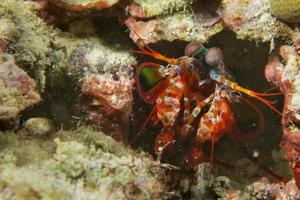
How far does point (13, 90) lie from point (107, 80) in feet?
4.31

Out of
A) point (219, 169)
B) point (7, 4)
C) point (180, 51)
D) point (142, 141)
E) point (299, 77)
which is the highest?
point (7, 4)

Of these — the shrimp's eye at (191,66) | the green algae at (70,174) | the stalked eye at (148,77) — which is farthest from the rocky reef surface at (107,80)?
the shrimp's eye at (191,66)

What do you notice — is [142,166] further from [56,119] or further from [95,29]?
[95,29]

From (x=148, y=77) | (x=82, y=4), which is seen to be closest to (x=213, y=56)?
(x=148, y=77)

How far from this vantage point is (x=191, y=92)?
4.52 m

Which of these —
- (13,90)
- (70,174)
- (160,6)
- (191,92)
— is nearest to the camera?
(70,174)

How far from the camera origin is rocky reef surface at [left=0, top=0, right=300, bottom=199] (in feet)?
8.54

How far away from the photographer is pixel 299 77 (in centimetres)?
357

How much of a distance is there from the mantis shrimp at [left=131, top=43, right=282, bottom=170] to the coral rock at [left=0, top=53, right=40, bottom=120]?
141 cm

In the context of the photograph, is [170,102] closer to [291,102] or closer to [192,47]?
[192,47]

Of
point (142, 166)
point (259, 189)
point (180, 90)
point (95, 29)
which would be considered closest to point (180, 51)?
point (180, 90)

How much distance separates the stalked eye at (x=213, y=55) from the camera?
13.1 ft

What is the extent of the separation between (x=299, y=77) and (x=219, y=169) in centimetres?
196

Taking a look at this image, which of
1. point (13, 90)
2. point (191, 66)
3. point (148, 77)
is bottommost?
point (148, 77)
